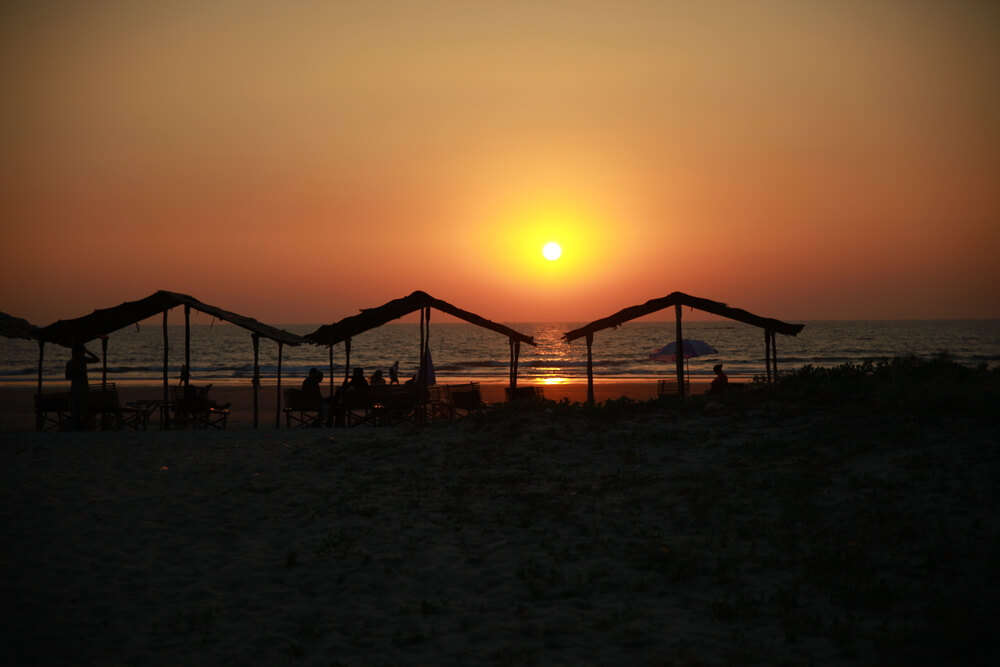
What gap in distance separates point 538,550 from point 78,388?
1283 centimetres

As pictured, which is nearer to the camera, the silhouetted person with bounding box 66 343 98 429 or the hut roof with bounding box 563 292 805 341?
the silhouetted person with bounding box 66 343 98 429

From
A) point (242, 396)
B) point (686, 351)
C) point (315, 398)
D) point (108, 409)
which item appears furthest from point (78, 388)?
point (242, 396)

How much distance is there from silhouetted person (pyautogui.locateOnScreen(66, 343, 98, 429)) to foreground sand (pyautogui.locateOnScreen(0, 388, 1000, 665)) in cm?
462

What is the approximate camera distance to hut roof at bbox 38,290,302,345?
15.9 meters

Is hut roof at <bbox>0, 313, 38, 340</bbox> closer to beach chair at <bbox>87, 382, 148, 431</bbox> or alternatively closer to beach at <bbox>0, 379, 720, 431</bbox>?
beach chair at <bbox>87, 382, 148, 431</bbox>

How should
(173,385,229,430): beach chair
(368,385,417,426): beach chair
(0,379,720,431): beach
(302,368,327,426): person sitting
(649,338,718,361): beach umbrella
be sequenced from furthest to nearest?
(0,379,720,431): beach → (649,338,718,361): beach umbrella → (302,368,327,426): person sitting → (173,385,229,430): beach chair → (368,385,417,426): beach chair

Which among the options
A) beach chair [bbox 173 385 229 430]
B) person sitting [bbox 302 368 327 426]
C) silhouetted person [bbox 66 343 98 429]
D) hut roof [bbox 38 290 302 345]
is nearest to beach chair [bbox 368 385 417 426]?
person sitting [bbox 302 368 327 426]

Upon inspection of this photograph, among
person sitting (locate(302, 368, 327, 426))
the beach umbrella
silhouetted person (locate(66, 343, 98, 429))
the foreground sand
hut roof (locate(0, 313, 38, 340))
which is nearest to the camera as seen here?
the foreground sand

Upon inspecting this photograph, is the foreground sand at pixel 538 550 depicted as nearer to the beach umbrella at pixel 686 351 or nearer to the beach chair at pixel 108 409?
the beach chair at pixel 108 409

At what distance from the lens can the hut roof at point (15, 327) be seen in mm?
15297

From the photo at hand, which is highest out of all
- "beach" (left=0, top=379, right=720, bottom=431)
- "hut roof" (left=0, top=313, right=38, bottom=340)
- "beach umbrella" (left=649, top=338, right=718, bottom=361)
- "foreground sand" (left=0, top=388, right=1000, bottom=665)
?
"hut roof" (left=0, top=313, right=38, bottom=340)

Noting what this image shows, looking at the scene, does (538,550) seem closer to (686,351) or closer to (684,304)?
(684,304)

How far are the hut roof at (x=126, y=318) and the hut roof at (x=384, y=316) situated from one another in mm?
1005

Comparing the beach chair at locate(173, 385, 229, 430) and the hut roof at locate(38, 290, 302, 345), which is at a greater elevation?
the hut roof at locate(38, 290, 302, 345)
